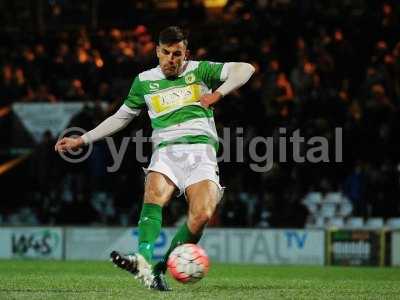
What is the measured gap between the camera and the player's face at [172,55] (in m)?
8.99

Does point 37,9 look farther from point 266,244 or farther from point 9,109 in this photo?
point 266,244

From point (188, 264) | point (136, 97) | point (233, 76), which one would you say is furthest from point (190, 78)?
point (188, 264)

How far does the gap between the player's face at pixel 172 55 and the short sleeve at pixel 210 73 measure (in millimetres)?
240

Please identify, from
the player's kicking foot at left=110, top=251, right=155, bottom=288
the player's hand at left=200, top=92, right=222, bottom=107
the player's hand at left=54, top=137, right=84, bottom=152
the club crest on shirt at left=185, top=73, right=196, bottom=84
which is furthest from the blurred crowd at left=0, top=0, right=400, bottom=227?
the player's kicking foot at left=110, top=251, right=155, bottom=288

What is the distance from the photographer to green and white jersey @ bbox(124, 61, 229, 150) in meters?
9.11

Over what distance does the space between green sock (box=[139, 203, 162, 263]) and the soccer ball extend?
0.22 meters

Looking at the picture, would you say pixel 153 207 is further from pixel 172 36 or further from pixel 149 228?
pixel 172 36

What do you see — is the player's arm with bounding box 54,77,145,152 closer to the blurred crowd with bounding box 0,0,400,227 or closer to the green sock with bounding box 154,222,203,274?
the green sock with bounding box 154,222,203,274

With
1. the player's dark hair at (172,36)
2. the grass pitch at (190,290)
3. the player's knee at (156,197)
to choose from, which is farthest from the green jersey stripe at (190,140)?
the grass pitch at (190,290)

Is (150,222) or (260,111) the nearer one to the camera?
(150,222)

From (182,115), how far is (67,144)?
1.07 meters

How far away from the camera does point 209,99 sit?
8648 millimetres

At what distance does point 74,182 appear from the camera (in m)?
20.0

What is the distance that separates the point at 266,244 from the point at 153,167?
9.24 meters
